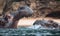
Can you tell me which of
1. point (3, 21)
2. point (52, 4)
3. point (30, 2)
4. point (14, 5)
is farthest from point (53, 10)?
point (3, 21)

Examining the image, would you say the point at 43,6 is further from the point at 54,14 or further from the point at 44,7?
the point at 54,14

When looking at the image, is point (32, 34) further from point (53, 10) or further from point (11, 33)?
point (53, 10)

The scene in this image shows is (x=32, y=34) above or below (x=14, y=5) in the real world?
below

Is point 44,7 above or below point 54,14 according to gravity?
above

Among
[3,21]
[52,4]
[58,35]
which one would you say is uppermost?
[52,4]

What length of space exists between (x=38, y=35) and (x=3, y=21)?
1.69ft

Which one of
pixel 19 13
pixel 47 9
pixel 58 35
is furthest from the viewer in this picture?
pixel 47 9

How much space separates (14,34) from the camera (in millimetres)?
1412

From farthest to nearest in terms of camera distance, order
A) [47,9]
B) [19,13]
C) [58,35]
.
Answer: [47,9] → [19,13] → [58,35]

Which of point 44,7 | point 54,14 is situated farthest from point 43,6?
point 54,14

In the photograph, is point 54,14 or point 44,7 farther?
point 54,14

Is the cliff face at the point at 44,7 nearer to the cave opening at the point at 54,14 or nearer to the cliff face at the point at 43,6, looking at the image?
the cliff face at the point at 43,6

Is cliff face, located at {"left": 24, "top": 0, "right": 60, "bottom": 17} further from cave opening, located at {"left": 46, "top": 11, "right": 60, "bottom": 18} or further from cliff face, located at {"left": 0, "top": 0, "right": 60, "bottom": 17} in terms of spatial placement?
cave opening, located at {"left": 46, "top": 11, "right": 60, "bottom": 18}

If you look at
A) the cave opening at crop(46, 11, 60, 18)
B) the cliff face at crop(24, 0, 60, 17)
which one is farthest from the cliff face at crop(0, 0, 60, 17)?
the cave opening at crop(46, 11, 60, 18)
